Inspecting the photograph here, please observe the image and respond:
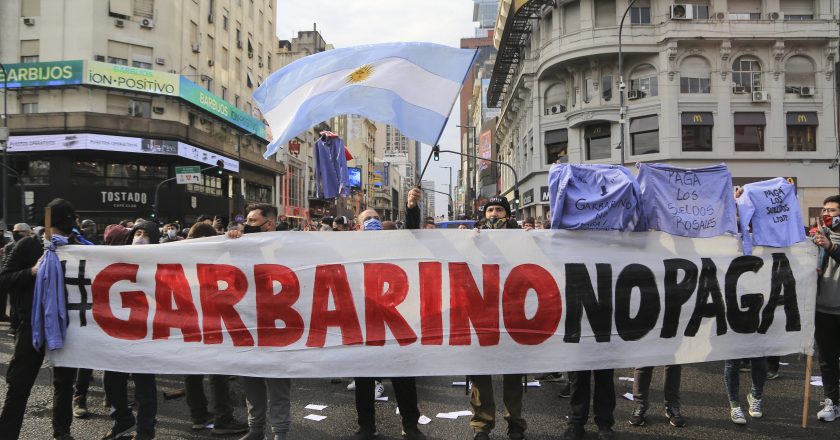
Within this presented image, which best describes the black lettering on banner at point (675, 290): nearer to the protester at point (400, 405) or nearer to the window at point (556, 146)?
the protester at point (400, 405)

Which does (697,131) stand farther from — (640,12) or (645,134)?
(640,12)

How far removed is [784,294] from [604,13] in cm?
3120

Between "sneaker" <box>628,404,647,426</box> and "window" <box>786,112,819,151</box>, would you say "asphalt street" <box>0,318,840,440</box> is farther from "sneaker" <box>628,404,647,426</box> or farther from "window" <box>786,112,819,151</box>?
"window" <box>786,112,819,151</box>

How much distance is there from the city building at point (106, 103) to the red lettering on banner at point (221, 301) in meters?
26.5

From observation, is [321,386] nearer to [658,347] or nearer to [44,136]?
[658,347]

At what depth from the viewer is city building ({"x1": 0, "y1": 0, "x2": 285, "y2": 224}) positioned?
96.7 feet

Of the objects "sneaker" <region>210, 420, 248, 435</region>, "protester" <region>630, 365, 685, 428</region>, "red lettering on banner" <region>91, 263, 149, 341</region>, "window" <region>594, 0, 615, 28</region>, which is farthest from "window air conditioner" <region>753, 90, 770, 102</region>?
"red lettering on banner" <region>91, 263, 149, 341</region>

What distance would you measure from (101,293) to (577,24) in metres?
33.4

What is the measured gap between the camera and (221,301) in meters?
4.47

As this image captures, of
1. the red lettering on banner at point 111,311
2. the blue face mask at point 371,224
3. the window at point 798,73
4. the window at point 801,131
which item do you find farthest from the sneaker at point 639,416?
the window at point 798,73

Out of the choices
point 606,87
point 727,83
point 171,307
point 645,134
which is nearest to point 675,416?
point 171,307

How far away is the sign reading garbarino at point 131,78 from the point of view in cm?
2955

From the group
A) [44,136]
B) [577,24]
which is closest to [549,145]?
[577,24]

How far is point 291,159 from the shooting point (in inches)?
2248
